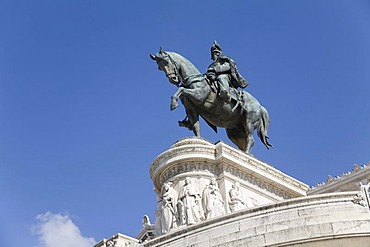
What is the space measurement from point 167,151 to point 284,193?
17.5 ft

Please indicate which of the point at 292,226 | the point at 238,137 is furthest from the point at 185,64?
the point at 292,226

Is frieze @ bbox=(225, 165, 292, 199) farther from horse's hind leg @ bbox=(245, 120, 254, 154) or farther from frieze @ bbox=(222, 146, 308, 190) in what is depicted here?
horse's hind leg @ bbox=(245, 120, 254, 154)

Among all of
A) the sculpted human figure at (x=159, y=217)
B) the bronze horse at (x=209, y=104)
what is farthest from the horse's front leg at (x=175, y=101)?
the sculpted human figure at (x=159, y=217)

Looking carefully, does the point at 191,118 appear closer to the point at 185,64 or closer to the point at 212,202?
→ the point at 185,64

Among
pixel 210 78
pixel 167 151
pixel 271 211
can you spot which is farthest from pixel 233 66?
pixel 271 211

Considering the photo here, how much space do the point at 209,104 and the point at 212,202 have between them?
214 inches

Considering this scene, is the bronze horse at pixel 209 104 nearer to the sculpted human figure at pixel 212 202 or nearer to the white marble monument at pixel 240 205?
the white marble monument at pixel 240 205

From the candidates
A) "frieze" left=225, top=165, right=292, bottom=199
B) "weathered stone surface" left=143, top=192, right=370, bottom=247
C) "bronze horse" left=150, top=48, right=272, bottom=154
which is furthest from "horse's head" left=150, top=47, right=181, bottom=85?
"weathered stone surface" left=143, top=192, right=370, bottom=247

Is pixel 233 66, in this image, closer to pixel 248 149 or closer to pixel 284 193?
pixel 248 149

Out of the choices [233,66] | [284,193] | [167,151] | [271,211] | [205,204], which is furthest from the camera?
[233,66]

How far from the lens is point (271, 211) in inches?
669

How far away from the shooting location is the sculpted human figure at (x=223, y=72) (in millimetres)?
29531

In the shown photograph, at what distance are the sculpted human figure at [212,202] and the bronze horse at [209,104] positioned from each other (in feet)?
13.1

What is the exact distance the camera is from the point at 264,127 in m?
31.0
